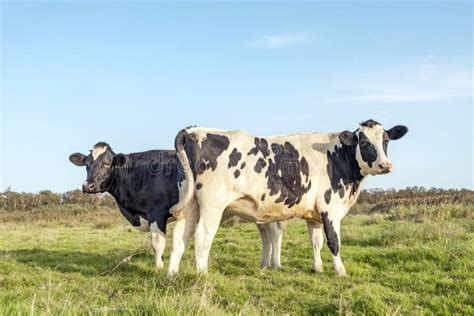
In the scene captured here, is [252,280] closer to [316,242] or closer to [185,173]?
[316,242]

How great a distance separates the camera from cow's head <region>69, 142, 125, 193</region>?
35.6 ft

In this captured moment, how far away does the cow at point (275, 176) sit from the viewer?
833cm

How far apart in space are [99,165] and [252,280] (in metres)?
4.55

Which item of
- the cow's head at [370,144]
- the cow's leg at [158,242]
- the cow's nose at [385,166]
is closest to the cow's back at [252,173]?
the cow's head at [370,144]

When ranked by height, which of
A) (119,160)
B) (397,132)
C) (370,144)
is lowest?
(119,160)

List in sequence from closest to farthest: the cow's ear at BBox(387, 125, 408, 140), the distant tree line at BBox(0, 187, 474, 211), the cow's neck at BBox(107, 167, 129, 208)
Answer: the cow's ear at BBox(387, 125, 408, 140), the cow's neck at BBox(107, 167, 129, 208), the distant tree line at BBox(0, 187, 474, 211)

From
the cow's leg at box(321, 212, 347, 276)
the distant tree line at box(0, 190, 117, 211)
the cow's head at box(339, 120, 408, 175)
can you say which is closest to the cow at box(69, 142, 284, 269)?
the cow's leg at box(321, 212, 347, 276)

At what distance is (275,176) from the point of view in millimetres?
8680

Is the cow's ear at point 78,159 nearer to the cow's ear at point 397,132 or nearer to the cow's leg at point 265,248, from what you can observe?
the cow's leg at point 265,248

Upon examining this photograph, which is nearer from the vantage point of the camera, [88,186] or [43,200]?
[88,186]

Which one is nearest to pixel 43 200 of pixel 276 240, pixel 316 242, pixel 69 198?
pixel 69 198

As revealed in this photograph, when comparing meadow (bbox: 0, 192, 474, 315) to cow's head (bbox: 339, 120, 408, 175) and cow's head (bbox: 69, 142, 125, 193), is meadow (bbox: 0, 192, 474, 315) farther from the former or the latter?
cow's head (bbox: 339, 120, 408, 175)

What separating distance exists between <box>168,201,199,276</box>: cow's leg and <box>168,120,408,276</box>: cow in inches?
0.7

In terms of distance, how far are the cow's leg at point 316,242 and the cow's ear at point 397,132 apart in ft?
7.24
